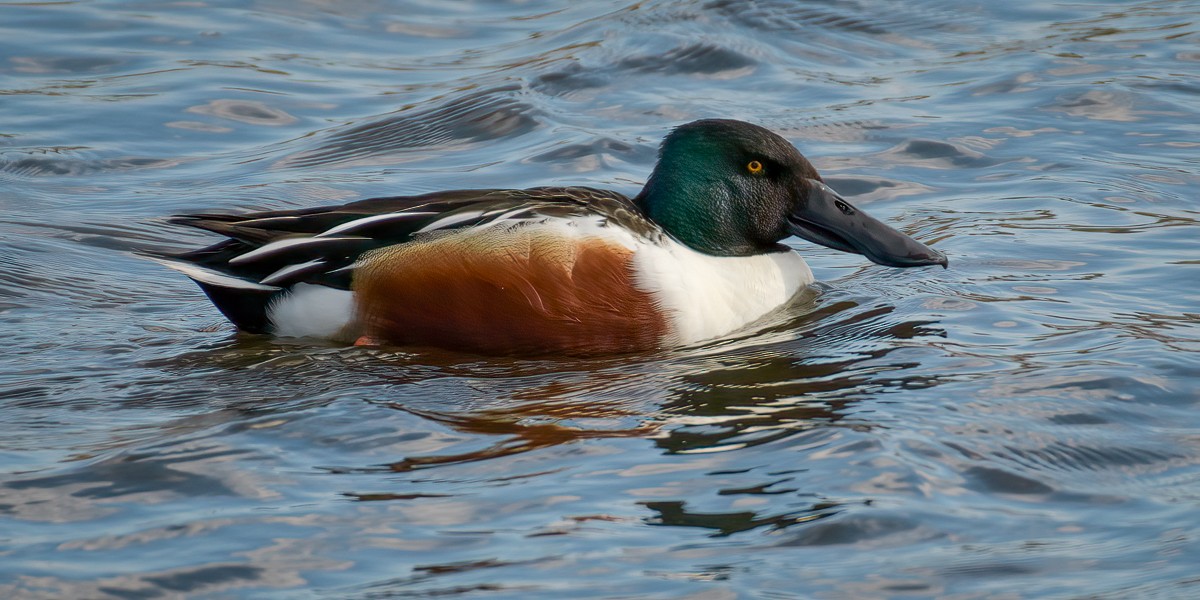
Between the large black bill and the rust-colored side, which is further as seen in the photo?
the large black bill

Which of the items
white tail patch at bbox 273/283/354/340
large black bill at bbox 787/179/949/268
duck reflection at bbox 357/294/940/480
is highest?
large black bill at bbox 787/179/949/268

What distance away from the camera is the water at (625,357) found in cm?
412

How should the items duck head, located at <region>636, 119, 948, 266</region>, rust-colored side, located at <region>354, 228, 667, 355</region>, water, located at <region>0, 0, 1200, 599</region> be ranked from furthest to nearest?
duck head, located at <region>636, 119, 948, 266</region> → rust-colored side, located at <region>354, 228, 667, 355</region> → water, located at <region>0, 0, 1200, 599</region>

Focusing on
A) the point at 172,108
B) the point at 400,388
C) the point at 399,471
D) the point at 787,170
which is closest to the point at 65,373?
the point at 400,388

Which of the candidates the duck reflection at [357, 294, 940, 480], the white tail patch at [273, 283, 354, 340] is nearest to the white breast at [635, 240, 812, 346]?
the duck reflection at [357, 294, 940, 480]

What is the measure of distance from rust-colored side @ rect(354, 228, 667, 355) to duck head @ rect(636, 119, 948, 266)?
0.62 meters

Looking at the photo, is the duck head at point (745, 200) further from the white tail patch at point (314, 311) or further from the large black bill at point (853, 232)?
the white tail patch at point (314, 311)

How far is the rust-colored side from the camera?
19.1ft

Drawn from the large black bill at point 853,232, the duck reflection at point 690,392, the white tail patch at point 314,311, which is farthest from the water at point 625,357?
the large black bill at point 853,232

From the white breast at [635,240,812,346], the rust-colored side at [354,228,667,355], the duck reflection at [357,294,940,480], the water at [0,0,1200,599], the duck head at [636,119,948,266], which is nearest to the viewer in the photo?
the water at [0,0,1200,599]

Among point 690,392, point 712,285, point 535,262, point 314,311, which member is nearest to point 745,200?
point 712,285

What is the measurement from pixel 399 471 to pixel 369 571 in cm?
70

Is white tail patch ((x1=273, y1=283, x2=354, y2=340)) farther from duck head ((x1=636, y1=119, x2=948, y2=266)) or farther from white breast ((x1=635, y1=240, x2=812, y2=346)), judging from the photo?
duck head ((x1=636, y1=119, x2=948, y2=266))

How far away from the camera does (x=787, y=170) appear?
21.1 ft
